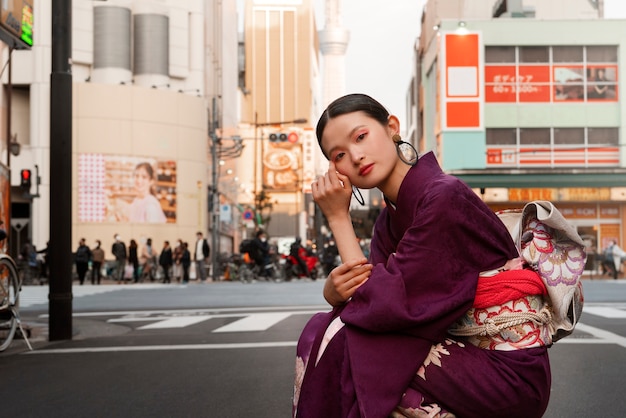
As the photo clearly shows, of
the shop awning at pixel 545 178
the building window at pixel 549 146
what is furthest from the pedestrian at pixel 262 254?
the building window at pixel 549 146

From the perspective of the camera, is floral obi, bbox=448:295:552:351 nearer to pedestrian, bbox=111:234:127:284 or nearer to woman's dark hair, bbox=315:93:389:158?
woman's dark hair, bbox=315:93:389:158

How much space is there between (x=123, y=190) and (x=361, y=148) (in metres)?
43.6

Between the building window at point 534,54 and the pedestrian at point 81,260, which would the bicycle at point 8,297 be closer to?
the pedestrian at point 81,260

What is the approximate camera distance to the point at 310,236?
122 meters

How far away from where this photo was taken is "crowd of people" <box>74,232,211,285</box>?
31.5 metres

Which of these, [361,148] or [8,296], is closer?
[361,148]

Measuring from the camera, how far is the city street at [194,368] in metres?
5.24

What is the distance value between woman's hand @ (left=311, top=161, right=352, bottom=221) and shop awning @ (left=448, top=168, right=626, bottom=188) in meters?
38.0

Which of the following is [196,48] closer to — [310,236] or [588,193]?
[588,193]

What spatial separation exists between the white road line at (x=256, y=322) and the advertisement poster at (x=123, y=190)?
1308 inches

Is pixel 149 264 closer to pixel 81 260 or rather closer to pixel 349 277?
pixel 81 260

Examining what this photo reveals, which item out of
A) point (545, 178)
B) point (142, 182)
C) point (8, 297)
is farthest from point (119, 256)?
point (8, 297)

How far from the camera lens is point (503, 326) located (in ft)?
7.57

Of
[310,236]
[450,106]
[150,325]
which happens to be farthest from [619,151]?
[310,236]
